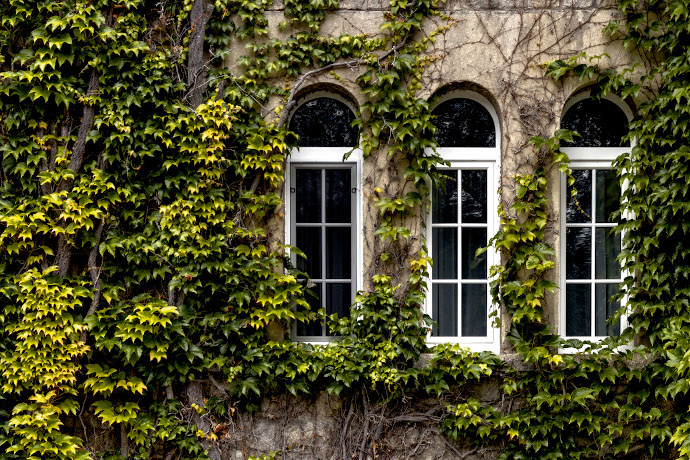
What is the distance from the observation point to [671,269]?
482cm

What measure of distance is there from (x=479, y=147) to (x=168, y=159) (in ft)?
8.94

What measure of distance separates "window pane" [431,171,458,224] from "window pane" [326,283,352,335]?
1.01m

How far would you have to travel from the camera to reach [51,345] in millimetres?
4586

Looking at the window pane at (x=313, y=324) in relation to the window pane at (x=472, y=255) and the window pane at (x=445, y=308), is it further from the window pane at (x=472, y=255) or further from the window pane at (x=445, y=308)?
the window pane at (x=472, y=255)

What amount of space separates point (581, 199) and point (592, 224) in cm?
25

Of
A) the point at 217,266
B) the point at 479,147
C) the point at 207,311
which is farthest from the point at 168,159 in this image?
the point at 479,147

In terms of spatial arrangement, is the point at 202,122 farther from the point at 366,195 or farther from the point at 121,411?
the point at 121,411

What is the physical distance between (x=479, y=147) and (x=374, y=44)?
131cm

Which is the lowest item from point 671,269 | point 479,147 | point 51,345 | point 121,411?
point 121,411

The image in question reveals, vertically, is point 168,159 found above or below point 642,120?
below

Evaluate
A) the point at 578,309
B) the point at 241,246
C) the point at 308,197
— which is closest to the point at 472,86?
the point at 308,197

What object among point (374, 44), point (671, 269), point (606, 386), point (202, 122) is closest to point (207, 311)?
point (202, 122)

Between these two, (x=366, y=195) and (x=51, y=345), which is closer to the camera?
(x=51, y=345)

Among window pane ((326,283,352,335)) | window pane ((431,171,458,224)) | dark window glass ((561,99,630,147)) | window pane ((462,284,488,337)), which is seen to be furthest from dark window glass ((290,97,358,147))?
dark window glass ((561,99,630,147))
